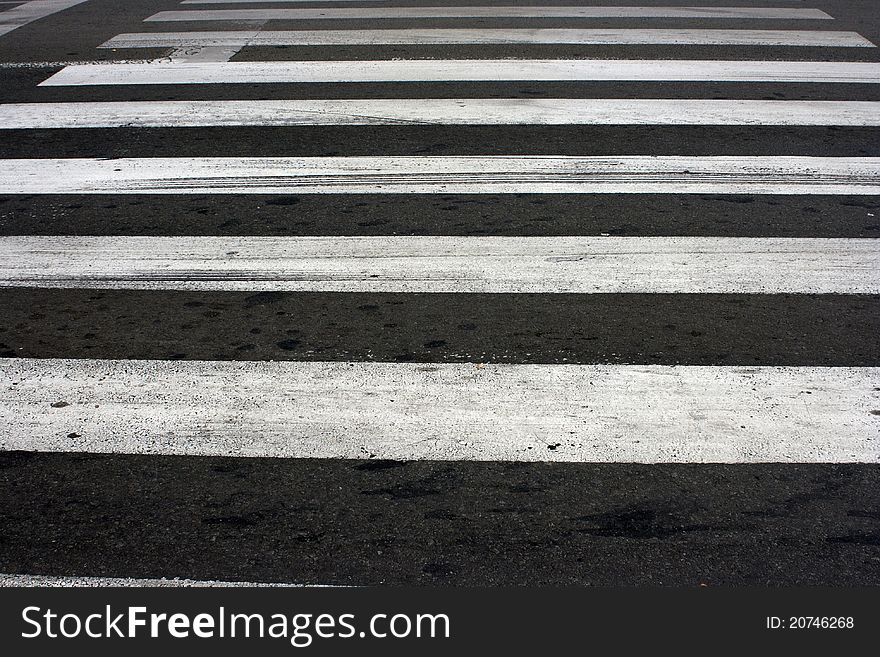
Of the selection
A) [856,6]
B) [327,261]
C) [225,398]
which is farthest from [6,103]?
[856,6]

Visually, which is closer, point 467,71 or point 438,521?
point 438,521

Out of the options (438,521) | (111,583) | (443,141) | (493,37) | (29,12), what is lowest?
(438,521)

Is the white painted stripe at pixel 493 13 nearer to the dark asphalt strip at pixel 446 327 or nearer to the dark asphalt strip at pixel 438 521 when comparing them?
the dark asphalt strip at pixel 446 327

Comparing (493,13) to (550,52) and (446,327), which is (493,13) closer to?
(550,52)

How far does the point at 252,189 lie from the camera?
20.7 ft

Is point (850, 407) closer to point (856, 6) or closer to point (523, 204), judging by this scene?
point (523, 204)

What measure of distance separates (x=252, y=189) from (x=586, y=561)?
3.91 m

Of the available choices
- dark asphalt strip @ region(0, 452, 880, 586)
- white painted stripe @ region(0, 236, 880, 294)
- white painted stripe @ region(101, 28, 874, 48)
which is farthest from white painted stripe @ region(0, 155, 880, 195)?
white painted stripe @ region(101, 28, 874, 48)

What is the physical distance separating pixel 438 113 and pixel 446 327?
3504 mm

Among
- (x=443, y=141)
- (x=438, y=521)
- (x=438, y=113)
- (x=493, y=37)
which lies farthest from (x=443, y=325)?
(x=493, y=37)

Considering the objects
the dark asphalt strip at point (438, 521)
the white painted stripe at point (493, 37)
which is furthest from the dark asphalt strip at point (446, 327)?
the white painted stripe at point (493, 37)

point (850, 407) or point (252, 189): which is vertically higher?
point (252, 189)

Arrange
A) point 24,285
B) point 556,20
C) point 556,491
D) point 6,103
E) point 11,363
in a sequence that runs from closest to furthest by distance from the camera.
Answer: point 556,491 → point 11,363 → point 24,285 → point 6,103 → point 556,20

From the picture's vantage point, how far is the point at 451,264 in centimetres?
522
